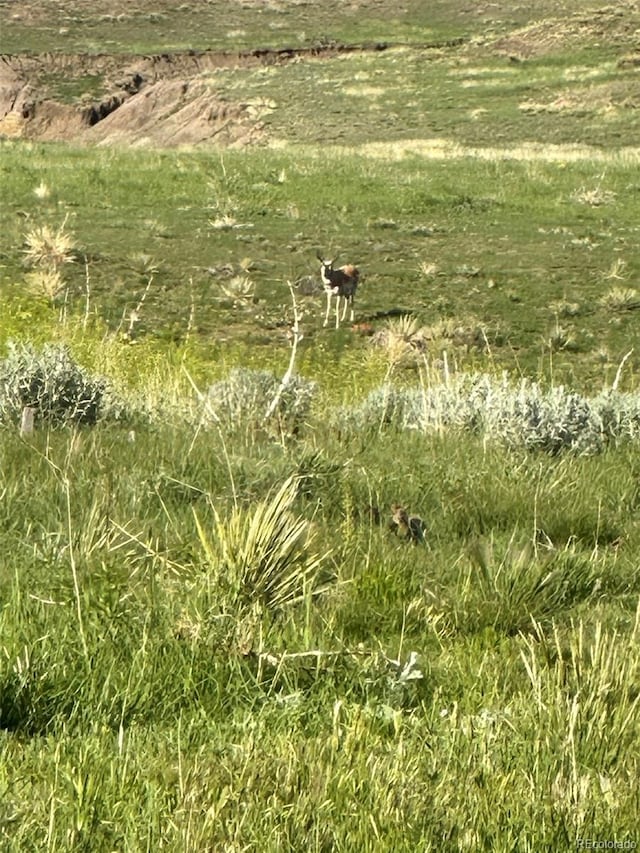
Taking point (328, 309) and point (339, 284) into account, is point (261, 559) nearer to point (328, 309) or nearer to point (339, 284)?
point (328, 309)

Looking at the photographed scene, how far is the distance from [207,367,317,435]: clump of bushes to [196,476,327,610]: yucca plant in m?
2.05

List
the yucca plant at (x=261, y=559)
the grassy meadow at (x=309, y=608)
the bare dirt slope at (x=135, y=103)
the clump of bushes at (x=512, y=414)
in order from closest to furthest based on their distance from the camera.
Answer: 1. the grassy meadow at (x=309, y=608)
2. the yucca plant at (x=261, y=559)
3. the clump of bushes at (x=512, y=414)
4. the bare dirt slope at (x=135, y=103)

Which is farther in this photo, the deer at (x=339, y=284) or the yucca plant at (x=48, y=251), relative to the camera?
the yucca plant at (x=48, y=251)

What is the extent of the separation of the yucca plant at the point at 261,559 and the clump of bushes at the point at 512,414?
2384 mm

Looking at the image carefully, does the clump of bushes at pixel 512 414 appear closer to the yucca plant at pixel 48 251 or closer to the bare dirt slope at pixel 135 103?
the yucca plant at pixel 48 251

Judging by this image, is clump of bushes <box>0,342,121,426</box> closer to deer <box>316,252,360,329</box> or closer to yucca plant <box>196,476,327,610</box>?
yucca plant <box>196,476,327,610</box>

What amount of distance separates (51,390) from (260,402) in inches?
50.0

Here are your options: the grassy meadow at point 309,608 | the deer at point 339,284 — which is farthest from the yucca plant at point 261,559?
the deer at point 339,284

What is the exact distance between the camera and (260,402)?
6641 mm

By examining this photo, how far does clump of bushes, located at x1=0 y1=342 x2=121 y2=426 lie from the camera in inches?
226

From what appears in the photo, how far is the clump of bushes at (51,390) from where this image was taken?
5.73 metres

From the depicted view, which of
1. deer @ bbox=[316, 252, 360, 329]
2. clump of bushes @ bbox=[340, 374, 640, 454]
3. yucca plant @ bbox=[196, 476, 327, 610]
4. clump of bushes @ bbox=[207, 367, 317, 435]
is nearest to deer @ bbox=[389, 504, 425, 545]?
yucca plant @ bbox=[196, 476, 327, 610]

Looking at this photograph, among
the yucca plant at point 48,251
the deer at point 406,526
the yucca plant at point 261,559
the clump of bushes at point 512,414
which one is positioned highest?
the yucca plant at point 261,559

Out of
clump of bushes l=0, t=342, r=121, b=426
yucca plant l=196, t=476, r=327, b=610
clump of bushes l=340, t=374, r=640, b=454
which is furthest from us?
clump of bushes l=340, t=374, r=640, b=454
